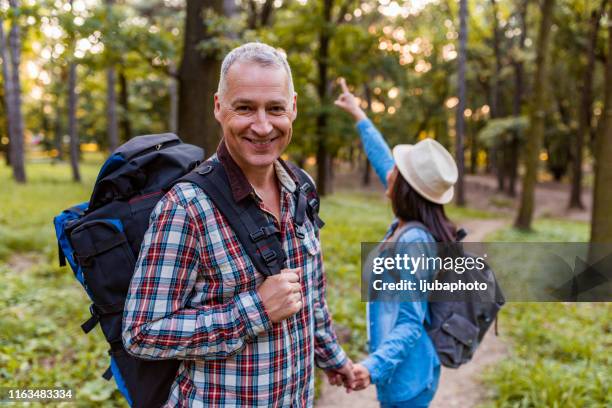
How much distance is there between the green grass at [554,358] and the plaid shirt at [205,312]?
3.40m

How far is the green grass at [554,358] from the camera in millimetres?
4289

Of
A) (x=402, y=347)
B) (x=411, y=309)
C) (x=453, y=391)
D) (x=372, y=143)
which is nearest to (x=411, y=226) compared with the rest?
(x=411, y=309)

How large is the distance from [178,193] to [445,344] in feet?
5.64

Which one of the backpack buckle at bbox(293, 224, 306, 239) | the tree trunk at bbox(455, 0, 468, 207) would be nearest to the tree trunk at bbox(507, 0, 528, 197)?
the tree trunk at bbox(455, 0, 468, 207)

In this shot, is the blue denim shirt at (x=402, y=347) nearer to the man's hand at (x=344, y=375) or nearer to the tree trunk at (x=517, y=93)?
the man's hand at (x=344, y=375)

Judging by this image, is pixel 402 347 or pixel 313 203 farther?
pixel 402 347

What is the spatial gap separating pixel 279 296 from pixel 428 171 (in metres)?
1.37

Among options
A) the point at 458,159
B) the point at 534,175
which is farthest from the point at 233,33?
the point at 458,159

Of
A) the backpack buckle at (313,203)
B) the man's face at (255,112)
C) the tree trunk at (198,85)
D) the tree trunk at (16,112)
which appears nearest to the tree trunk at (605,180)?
the tree trunk at (198,85)

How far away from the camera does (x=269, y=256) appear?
1721 mm

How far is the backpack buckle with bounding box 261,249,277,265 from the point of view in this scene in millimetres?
A: 1716

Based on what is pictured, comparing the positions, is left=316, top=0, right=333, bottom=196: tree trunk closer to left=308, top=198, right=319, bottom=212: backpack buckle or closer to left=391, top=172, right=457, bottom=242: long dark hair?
left=391, top=172, right=457, bottom=242: long dark hair

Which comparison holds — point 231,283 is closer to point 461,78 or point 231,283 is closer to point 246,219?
point 246,219

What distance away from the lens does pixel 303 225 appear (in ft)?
6.66
